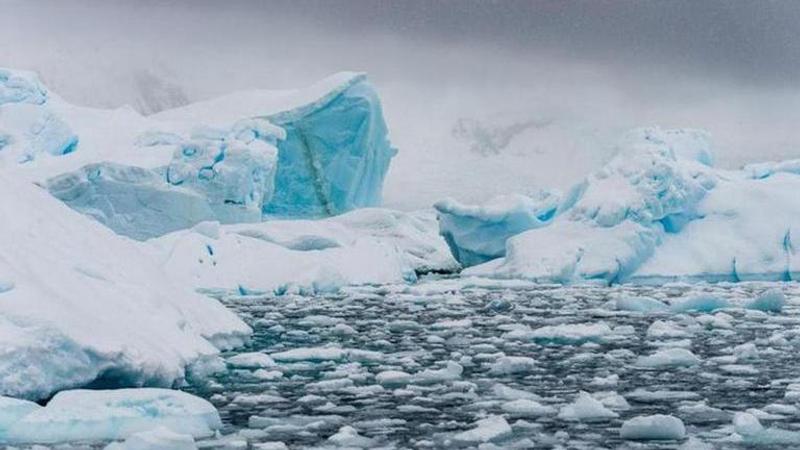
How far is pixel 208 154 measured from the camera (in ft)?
78.7

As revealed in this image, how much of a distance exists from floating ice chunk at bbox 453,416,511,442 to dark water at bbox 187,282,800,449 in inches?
1.9

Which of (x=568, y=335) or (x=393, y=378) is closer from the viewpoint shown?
(x=393, y=378)

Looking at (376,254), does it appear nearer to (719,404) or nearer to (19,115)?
(19,115)

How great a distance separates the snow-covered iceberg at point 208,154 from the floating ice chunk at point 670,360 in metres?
15.8

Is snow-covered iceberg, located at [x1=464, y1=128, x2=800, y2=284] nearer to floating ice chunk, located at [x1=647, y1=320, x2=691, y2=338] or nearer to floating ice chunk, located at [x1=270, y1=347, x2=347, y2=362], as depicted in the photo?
floating ice chunk, located at [x1=647, y1=320, x2=691, y2=338]

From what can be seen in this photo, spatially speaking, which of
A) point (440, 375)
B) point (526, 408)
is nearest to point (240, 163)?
point (440, 375)

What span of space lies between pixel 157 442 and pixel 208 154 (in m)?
19.5

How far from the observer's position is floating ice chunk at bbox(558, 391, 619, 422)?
→ 6.20 m

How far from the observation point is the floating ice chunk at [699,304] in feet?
47.8

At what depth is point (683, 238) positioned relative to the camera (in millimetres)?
22766

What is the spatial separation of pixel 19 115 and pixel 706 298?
20532mm

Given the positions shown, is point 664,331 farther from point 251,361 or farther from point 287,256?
point 287,256

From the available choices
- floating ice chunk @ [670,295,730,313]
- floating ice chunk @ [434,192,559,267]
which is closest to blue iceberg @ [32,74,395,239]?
floating ice chunk @ [434,192,559,267]

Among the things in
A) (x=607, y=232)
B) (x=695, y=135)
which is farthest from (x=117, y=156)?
(x=695, y=135)
